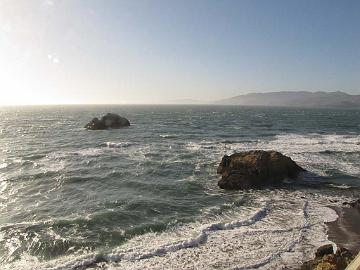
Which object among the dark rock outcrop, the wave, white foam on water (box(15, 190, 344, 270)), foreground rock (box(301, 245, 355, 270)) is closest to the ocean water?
white foam on water (box(15, 190, 344, 270))

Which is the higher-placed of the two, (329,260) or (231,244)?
(329,260)

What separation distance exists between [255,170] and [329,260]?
16.3 m

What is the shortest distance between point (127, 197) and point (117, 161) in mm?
14929

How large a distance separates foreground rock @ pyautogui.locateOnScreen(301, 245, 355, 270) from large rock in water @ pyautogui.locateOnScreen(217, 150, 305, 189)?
13.3 m

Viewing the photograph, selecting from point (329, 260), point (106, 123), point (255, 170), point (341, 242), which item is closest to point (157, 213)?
point (255, 170)

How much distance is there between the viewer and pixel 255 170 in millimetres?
30922

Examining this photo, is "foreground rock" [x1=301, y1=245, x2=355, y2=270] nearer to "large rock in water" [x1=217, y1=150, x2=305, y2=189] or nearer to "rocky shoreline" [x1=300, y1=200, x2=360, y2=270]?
"rocky shoreline" [x1=300, y1=200, x2=360, y2=270]

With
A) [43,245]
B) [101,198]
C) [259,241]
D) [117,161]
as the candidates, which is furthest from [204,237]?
[117,161]

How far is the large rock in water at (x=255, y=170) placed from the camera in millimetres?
29953

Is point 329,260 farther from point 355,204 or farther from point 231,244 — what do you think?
point 355,204

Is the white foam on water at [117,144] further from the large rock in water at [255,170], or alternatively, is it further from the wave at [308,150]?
the large rock in water at [255,170]

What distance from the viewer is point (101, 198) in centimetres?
2753

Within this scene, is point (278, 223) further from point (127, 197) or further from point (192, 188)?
point (127, 197)

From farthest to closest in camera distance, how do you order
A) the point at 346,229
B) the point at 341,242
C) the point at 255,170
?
the point at 255,170
the point at 346,229
the point at 341,242
